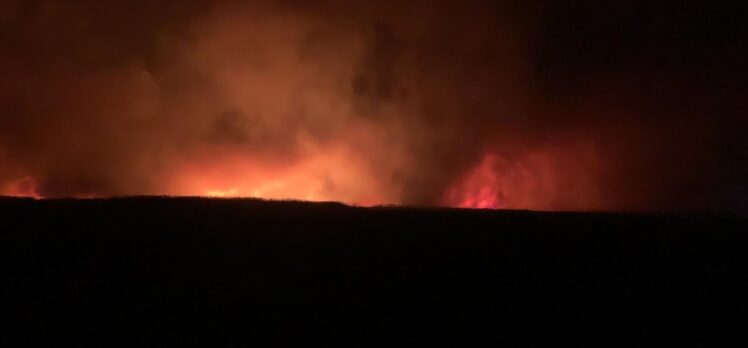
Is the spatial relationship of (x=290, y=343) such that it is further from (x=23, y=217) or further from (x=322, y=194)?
(x=322, y=194)

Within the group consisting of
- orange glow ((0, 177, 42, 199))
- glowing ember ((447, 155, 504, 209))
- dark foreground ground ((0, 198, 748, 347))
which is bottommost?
dark foreground ground ((0, 198, 748, 347))

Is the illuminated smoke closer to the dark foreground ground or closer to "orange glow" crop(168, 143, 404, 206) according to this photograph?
"orange glow" crop(168, 143, 404, 206)

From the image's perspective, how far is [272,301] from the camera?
1357 mm

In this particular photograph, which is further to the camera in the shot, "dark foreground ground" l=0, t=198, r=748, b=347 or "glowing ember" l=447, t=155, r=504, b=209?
"glowing ember" l=447, t=155, r=504, b=209

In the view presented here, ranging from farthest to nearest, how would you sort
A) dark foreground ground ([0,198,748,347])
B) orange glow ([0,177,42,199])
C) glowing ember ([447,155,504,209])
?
glowing ember ([447,155,504,209]), orange glow ([0,177,42,199]), dark foreground ground ([0,198,748,347])

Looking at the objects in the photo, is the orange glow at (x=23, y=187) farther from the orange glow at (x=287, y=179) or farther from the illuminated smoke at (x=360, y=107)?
the orange glow at (x=287, y=179)

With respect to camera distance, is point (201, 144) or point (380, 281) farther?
point (201, 144)

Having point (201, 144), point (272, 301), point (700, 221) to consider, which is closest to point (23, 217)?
point (272, 301)

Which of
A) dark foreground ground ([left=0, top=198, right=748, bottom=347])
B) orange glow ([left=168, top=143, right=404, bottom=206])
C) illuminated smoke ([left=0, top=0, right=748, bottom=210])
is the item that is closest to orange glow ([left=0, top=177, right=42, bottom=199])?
Result: illuminated smoke ([left=0, top=0, right=748, bottom=210])

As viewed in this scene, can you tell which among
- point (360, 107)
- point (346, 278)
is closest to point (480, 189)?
point (360, 107)

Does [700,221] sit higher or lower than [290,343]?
higher

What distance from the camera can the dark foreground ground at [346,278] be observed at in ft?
4.33

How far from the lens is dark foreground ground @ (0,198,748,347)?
4.33 ft

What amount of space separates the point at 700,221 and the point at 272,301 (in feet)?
3.14
